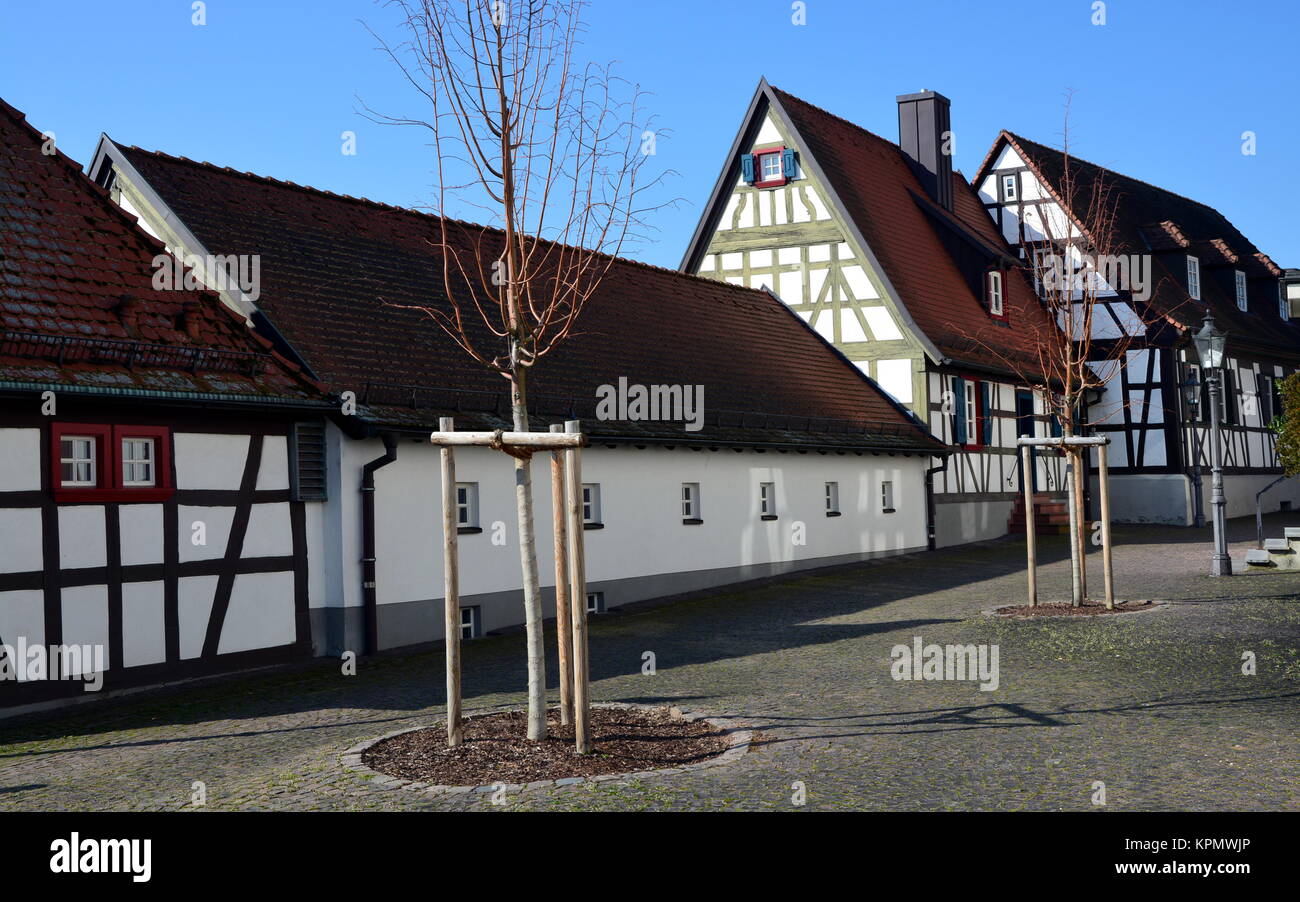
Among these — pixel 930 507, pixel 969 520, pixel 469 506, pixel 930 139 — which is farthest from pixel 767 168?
pixel 469 506

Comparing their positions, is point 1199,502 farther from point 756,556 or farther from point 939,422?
point 756,556

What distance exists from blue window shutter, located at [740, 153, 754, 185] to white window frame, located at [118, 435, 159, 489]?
2038cm

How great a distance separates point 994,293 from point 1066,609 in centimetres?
1876

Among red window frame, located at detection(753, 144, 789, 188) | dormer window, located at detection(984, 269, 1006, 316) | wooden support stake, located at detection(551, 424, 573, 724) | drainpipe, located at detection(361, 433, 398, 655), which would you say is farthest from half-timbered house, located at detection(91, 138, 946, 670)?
dormer window, located at detection(984, 269, 1006, 316)

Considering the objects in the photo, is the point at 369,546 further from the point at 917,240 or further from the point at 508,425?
the point at 917,240

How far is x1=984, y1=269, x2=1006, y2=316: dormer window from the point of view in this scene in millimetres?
33656

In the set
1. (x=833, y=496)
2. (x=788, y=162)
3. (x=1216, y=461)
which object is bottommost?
(x=833, y=496)

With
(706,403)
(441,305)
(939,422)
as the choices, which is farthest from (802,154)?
(441,305)

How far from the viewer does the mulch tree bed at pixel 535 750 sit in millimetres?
8250

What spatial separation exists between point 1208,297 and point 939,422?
13.6 meters

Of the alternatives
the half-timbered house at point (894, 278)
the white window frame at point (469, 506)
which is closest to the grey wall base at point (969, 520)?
the half-timbered house at point (894, 278)

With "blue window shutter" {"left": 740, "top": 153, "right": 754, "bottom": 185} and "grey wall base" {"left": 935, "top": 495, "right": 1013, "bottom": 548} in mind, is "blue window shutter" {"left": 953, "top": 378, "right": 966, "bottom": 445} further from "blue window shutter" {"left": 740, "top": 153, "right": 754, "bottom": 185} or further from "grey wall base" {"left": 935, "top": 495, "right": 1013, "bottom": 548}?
"blue window shutter" {"left": 740, "top": 153, "right": 754, "bottom": 185}

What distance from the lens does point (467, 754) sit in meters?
8.76

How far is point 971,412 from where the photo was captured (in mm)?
31000
